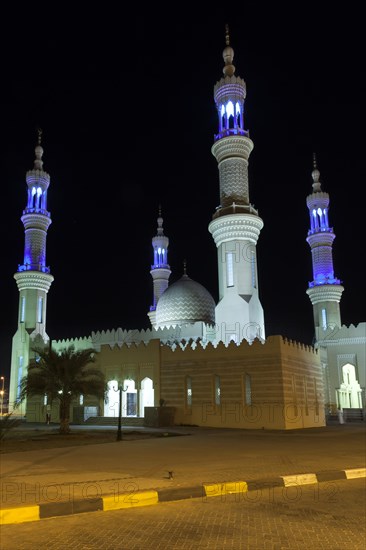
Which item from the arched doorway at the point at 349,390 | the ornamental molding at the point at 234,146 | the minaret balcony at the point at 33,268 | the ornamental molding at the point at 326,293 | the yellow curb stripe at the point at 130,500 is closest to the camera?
the yellow curb stripe at the point at 130,500

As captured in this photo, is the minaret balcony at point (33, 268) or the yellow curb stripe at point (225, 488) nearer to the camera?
the yellow curb stripe at point (225, 488)

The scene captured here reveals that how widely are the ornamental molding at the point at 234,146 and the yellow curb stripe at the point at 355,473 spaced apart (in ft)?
85.3

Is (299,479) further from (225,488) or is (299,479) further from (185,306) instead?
(185,306)

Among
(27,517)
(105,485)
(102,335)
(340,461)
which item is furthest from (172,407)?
(27,517)

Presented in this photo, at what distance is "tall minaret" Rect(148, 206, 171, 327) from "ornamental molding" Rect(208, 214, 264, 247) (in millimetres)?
15587

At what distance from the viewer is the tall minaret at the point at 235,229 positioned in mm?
30547

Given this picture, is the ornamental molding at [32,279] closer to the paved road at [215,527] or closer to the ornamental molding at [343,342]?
the ornamental molding at [343,342]

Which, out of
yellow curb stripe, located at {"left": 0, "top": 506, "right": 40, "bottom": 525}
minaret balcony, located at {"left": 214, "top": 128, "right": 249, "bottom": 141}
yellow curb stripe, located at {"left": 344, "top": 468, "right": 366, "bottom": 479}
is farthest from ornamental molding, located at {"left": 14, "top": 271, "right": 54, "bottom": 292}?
yellow curb stripe, located at {"left": 0, "top": 506, "right": 40, "bottom": 525}

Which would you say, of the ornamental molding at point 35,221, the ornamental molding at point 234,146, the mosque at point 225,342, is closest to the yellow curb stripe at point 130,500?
the mosque at point 225,342

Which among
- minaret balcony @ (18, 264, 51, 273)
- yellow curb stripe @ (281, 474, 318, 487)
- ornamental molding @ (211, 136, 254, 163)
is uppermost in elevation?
ornamental molding @ (211, 136, 254, 163)

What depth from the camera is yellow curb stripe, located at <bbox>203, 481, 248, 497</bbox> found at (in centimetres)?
784

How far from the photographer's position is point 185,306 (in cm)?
3750

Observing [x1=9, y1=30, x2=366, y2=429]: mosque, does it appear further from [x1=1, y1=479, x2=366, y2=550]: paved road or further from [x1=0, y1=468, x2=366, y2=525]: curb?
[x1=1, y1=479, x2=366, y2=550]: paved road

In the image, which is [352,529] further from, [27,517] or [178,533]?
[27,517]
